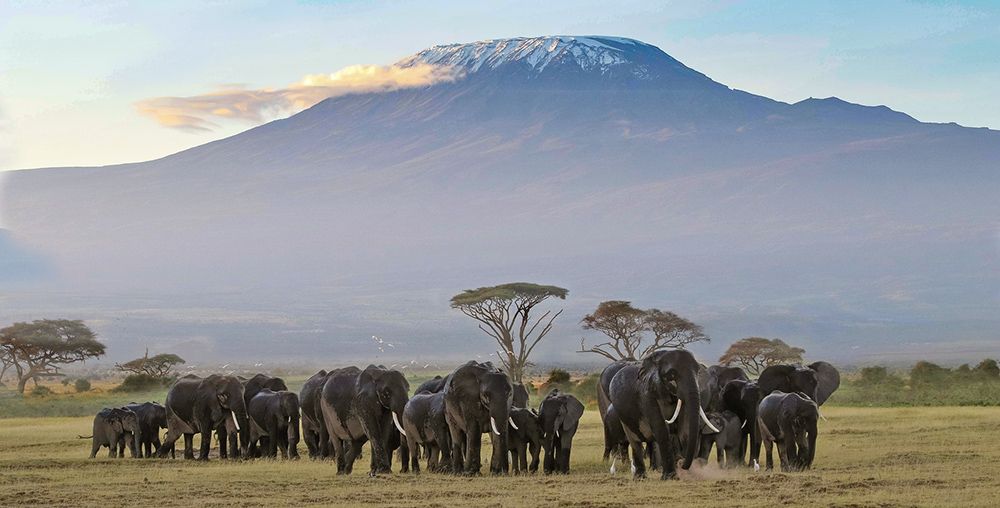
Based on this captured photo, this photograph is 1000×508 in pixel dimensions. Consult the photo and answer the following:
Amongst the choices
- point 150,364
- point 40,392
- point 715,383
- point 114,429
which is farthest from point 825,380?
point 150,364

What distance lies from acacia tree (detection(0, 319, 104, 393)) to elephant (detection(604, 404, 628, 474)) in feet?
211

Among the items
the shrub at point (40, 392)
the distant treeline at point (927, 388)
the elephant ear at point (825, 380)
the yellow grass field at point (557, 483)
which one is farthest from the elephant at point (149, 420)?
the shrub at point (40, 392)

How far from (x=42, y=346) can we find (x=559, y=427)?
66.1m

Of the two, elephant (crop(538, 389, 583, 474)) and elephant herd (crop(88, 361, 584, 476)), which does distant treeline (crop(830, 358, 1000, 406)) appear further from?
elephant (crop(538, 389, 583, 474))

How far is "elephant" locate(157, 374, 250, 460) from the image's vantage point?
35.4 metres

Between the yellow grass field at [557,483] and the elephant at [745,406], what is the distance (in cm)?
129

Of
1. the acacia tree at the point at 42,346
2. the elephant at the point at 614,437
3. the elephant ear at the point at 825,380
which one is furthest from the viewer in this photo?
the acacia tree at the point at 42,346

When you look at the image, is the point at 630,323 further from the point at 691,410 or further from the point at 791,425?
the point at 691,410

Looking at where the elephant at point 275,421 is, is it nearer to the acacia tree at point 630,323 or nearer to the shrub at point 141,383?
the shrub at point 141,383

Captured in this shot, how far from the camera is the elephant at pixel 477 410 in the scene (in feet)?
89.7

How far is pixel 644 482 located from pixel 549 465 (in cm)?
425

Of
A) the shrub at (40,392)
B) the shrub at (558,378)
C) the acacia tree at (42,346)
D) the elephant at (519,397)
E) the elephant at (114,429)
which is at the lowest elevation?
the elephant at (114,429)

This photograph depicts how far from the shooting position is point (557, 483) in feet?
83.3

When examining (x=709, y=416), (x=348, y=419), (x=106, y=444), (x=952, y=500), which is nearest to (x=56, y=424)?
(x=106, y=444)
